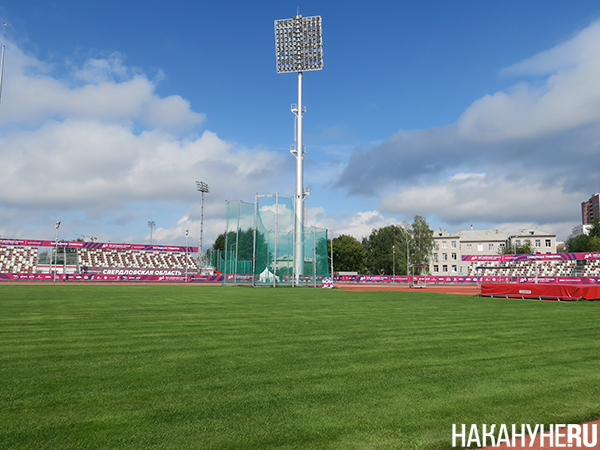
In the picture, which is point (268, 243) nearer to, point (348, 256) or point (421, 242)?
point (421, 242)

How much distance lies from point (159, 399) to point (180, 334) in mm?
4636

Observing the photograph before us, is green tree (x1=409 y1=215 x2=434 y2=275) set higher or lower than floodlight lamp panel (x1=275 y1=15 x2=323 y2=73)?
lower

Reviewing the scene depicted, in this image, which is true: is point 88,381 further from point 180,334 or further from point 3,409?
point 180,334

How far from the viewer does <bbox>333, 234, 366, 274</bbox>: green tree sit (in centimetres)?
9712

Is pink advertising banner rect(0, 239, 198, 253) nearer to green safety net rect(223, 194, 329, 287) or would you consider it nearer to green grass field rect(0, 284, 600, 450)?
green safety net rect(223, 194, 329, 287)

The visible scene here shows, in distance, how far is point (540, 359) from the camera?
A: 274 inches

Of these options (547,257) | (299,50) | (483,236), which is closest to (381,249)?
(483,236)

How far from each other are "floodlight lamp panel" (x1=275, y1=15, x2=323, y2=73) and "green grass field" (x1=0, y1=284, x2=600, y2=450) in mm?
48196

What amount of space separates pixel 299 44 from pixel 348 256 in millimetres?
54637

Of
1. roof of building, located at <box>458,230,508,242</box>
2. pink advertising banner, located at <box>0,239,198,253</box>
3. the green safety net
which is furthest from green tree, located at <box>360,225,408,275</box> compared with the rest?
the green safety net

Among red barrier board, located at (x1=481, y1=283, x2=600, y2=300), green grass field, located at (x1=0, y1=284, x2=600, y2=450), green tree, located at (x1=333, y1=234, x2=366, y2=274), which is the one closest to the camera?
green grass field, located at (x1=0, y1=284, x2=600, y2=450)

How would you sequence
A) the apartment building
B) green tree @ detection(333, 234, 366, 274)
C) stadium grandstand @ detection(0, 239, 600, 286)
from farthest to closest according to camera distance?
the apartment building < green tree @ detection(333, 234, 366, 274) < stadium grandstand @ detection(0, 239, 600, 286)

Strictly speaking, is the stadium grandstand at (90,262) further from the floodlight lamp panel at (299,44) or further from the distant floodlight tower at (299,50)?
the floodlight lamp panel at (299,44)

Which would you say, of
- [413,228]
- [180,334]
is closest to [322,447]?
[180,334]
